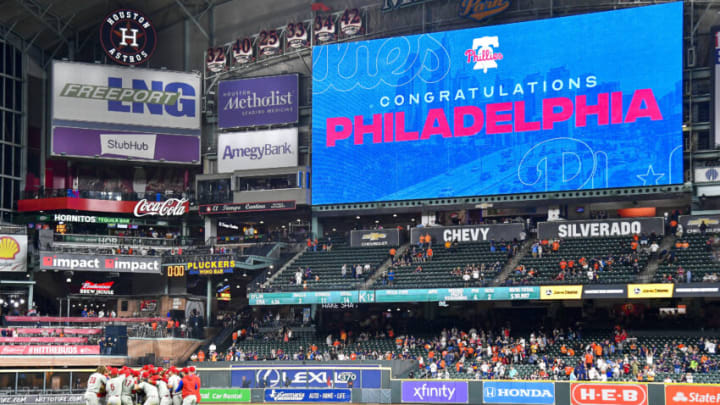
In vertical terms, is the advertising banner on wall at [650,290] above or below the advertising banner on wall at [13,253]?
below

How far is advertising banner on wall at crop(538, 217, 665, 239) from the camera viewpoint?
5325 cm

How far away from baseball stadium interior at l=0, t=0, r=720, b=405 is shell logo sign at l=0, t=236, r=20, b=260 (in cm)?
9

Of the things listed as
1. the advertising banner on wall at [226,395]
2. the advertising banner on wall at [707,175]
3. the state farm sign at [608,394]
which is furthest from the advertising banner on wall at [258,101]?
the state farm sign at [608,394]

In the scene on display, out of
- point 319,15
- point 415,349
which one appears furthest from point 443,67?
point 415,349

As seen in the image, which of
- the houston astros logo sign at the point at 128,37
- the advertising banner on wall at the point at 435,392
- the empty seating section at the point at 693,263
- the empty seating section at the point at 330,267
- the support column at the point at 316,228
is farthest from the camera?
the houston astros logo sign at the point at 128,37

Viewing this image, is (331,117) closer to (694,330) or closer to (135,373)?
(694,330)

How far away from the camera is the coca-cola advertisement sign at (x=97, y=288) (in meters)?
64.2

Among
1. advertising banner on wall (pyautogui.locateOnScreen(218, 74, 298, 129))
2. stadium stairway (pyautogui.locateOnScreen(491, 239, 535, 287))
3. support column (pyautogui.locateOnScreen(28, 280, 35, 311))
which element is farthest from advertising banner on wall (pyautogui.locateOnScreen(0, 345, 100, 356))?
stadium stairway (pyautogui.locateOnScreen(491, 239, 535, 287))

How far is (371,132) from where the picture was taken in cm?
6025

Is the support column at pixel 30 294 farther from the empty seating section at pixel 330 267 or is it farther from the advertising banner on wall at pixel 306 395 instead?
the advertising banner on wall at pixel 306 395

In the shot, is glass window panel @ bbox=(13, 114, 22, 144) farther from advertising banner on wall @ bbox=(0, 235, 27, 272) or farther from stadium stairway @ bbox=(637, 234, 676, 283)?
stadium stairway @ bbox=(637, 234, 676, 283)

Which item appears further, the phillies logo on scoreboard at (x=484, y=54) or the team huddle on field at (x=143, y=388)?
the phillies logo on scoreboard at (x=484, y=54)

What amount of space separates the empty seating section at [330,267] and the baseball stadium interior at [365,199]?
0.18 meters

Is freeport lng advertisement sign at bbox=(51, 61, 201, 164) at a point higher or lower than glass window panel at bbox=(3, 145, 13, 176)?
higher
